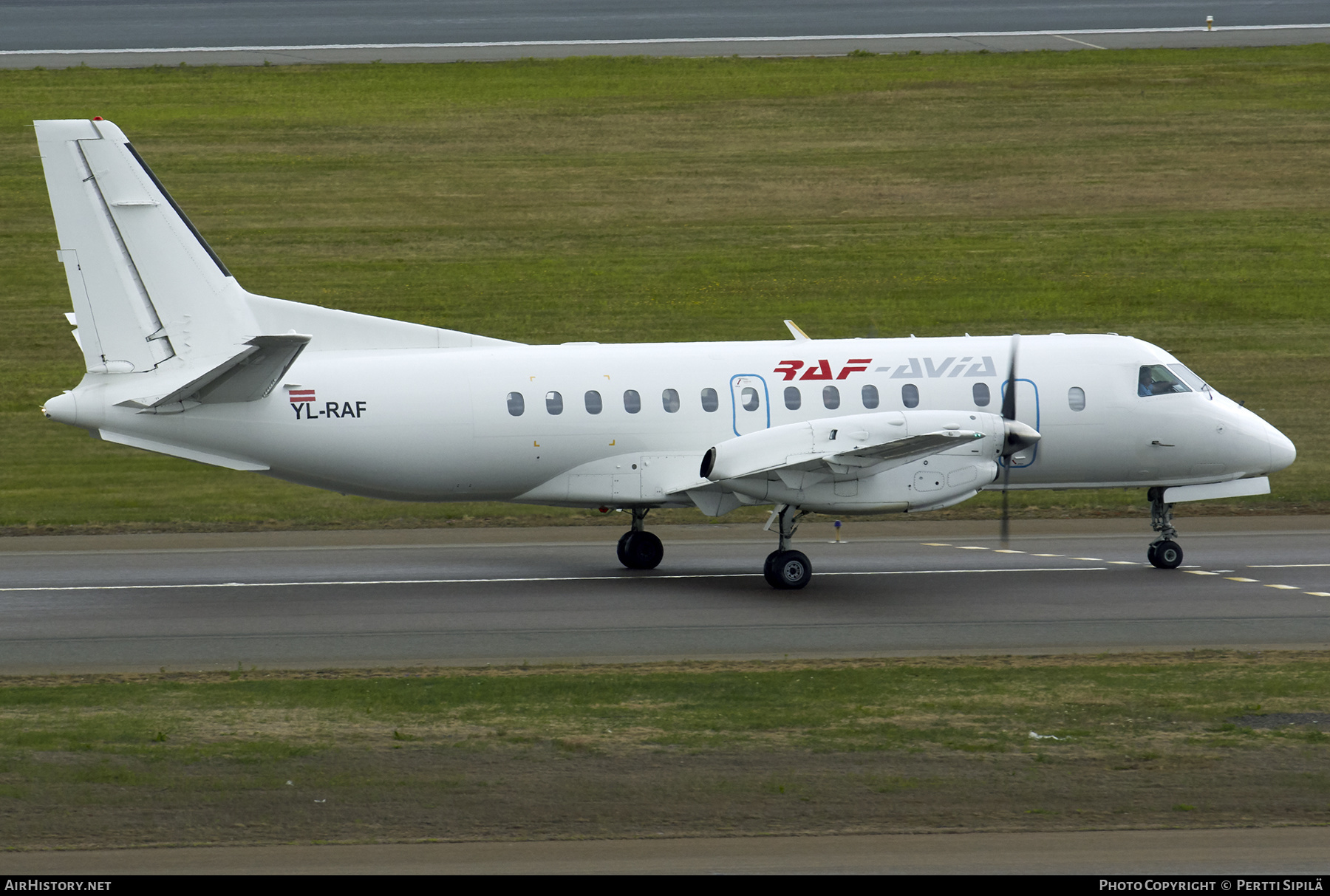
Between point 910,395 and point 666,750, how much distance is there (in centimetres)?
1073

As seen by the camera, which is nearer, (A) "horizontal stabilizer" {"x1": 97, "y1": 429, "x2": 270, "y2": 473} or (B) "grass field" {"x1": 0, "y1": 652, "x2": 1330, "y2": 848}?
(B) "grass field" {"x1": 0, "y1": 652, "x2": 1330, "y2": 848}

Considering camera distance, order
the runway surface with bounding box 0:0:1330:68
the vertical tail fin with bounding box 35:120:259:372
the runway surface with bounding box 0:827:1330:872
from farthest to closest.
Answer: the runway surface with bounding box 0:0:1330:68, the vertical tail fin with bounding box 35:120:259:372, the runway surface with bounding box 0:827:1330:872

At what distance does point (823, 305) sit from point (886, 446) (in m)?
21.9

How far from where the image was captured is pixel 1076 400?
23.9 metres

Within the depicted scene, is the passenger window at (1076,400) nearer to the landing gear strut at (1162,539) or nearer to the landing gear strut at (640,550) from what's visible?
the landing gear strut at (1162,539)

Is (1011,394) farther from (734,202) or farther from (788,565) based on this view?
(734,202)

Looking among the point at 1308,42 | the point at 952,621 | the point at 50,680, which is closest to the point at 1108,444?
the point at 952,621

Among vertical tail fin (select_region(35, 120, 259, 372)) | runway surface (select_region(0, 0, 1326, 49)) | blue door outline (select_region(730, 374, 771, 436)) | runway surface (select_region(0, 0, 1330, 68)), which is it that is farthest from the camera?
runway surface (select_region(0, 0, 1326, 49))

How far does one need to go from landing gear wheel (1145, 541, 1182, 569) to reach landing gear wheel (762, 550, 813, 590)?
5.70 meters

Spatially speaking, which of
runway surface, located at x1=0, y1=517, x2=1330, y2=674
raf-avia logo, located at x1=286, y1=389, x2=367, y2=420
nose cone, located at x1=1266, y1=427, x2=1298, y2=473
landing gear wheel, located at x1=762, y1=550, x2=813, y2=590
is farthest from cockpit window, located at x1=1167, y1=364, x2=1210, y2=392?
raf-avia logo, located at x1=286, y1=389, x2=367, y2=420

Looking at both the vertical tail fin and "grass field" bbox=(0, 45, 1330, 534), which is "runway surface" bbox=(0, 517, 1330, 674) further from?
"grass field" bbox=(0, 45, 1330, 534)

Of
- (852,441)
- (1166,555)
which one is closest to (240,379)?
A: (852,441)

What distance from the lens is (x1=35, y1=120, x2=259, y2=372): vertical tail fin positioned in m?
21.5

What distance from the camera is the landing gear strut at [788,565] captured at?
22.5 m
